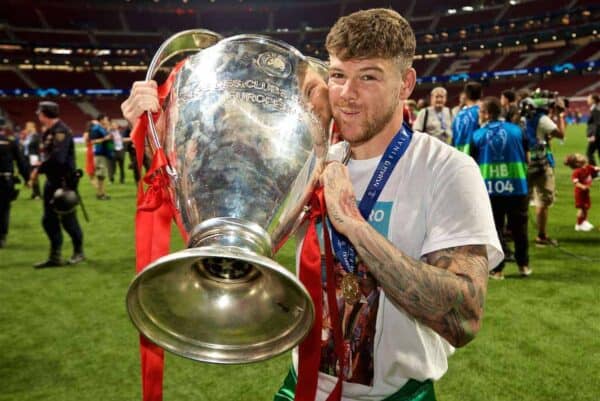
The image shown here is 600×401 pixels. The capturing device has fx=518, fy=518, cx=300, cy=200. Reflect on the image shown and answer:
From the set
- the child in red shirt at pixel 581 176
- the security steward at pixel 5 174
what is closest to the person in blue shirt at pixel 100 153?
the security steward at pixel 5 174

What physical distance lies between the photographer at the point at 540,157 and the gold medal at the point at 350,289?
17.7 ft

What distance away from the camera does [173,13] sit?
144ft

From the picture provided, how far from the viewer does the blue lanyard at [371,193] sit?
131 cm

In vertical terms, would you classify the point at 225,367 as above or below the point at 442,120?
below

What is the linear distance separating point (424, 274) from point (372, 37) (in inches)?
21.4

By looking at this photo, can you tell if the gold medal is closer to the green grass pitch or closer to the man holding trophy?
the man holding trophy

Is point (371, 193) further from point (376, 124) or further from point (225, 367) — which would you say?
point (225, 367)

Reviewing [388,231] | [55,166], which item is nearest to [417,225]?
[388,231]

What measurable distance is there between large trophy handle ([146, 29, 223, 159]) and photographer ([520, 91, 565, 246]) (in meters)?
5.55

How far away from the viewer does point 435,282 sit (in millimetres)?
1133

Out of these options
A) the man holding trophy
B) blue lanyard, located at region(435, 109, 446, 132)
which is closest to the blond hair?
the man holding trophy

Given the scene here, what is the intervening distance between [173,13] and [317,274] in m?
46.7

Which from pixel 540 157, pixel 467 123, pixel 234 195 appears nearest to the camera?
pixel 234 195

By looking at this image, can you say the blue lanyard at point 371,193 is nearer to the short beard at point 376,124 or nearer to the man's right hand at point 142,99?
the short beard at point 376,124
